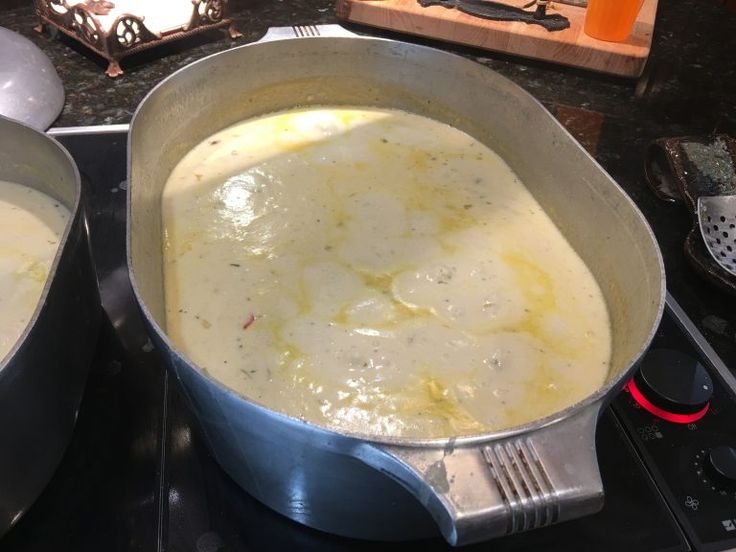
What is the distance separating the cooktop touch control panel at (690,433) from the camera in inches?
29.6

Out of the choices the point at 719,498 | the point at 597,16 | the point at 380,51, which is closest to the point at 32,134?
the point at 380,51

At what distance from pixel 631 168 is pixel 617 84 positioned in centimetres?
39

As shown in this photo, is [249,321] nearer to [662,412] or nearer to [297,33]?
[662,412]

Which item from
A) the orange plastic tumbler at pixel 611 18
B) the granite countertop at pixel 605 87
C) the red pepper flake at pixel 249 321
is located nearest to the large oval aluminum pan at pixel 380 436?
the red pepper flake at pixel 249 321

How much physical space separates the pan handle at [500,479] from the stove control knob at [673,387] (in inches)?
13.1

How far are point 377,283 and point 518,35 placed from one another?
91 cm

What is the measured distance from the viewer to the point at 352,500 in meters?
0.65

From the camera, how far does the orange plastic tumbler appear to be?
1.54 metres

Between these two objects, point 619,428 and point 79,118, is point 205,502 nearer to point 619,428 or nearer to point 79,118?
→ point 619,428

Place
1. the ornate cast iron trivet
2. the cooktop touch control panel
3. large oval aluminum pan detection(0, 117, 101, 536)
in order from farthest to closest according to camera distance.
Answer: the ornate cast iron trivet < the cooktop touch control panel < large oval aluminum pan detection(0, 117, 101, 536)

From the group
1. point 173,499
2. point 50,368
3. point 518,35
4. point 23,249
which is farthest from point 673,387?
point 518,35

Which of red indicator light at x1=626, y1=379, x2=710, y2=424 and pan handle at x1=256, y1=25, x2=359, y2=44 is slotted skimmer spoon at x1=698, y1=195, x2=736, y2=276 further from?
pan handle at x1=256, y1=25, x2=359, y2=44

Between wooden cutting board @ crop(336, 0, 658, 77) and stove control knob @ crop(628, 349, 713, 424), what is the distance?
958 mm

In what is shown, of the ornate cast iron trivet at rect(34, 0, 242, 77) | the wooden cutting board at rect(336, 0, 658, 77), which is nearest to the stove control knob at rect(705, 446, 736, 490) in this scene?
the wooden cutting board at rect(336, 0, 658, 77)
